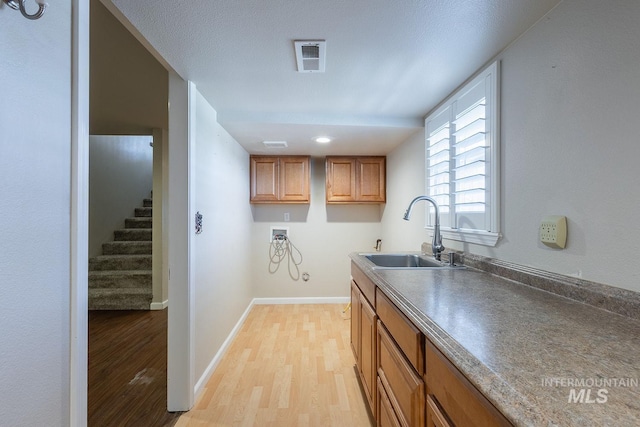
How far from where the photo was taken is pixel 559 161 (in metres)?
1.16

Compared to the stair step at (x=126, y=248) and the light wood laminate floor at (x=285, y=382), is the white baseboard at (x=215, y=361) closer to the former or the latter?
the light wood laminate floor at (x=285, y=382)

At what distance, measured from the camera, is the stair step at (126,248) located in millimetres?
4254

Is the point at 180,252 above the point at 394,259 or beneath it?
above

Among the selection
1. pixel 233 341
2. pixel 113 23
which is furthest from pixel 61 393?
pixel 233 341

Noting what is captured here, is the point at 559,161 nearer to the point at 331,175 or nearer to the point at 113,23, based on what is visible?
the point at 113,23

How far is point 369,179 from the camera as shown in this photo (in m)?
3.63

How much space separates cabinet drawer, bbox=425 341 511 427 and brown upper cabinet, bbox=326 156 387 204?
2805 millimetres

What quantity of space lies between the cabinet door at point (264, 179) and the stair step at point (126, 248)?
2.09 meters

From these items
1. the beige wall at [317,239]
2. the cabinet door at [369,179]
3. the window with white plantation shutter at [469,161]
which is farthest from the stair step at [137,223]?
the window with white plantation shutter at [469,161]

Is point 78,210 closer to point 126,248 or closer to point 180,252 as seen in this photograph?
point 180,252

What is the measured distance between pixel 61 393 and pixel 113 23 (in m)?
1.77

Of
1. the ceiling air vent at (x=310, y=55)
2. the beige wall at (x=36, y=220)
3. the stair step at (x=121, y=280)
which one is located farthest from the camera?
the stair step at (x=121, y=280)

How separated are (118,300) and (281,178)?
265 centimetres

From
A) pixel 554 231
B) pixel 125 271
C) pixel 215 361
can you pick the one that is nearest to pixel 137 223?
pixel 125 271
